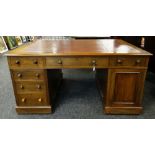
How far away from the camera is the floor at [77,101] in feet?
5.48

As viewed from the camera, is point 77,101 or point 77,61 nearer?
point 77,61

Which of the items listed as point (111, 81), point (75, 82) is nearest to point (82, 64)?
point (111, 81)

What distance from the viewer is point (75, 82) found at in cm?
253

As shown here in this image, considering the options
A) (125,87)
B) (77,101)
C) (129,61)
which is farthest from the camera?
(77,101)

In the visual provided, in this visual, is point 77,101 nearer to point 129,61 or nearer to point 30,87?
point 30,87

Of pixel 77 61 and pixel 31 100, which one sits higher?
pixel 77 61

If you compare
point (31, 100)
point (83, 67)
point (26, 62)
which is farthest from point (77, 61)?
point (31, 100)

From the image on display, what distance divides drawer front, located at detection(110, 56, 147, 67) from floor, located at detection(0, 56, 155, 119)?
0.56m

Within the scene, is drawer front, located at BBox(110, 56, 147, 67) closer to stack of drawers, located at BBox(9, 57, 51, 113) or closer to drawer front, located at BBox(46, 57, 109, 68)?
drawer front, located at BBox(46, 57, 109, 68)

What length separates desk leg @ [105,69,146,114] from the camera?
150cm

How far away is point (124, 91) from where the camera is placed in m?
1.57

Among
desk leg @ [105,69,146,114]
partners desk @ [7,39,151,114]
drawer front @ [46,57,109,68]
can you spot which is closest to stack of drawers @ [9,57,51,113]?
partners desk @ [7,39,151,114]

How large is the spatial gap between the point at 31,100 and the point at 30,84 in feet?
0.61

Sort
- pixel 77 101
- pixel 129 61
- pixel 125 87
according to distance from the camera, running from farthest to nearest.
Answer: pixel 77 101
pixel 125 87
pixel 129 61
